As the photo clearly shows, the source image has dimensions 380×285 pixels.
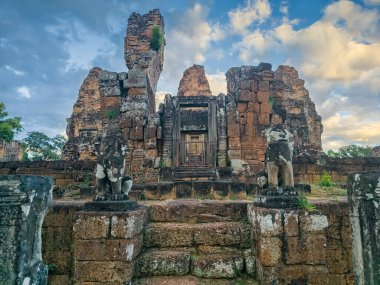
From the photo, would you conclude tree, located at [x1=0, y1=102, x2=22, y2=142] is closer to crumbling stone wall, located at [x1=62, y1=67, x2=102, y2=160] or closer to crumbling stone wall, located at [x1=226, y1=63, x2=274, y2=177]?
crumbling stone wall, located at [x1=62, y1=67, x2=102, y2=160]

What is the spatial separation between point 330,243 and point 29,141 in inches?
1593

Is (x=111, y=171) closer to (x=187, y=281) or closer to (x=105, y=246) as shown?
(x=105, y=246)

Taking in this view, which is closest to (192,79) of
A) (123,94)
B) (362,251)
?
(123,94)

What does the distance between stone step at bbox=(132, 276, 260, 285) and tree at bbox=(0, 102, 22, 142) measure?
72.1ft

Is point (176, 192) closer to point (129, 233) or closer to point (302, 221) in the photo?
point (129, 233)

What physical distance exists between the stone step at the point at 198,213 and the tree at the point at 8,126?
2118 centimetres

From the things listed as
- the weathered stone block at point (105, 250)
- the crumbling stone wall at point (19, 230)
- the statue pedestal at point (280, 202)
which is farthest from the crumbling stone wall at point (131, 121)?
the crumbling stone wall at point (19, 230)

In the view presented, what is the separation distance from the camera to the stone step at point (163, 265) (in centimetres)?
392

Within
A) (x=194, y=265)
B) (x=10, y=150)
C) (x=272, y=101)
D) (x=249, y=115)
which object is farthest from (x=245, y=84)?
(x=10, y=150)

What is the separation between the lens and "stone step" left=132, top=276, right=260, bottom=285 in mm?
3715

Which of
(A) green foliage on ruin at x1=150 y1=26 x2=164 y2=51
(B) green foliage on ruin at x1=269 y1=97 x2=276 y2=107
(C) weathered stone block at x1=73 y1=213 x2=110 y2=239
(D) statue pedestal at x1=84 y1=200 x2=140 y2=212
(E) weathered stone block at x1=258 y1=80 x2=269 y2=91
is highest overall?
(A) green foliage on ruin at x1=150 y1=26 x2=164 y2=51

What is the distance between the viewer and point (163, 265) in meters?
3.94

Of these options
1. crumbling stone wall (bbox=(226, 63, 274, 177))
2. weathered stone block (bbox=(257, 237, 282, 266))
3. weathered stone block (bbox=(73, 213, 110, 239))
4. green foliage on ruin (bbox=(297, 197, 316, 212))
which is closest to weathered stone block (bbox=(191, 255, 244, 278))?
weathered stone block (bbox=(257, 237, 282, 266))

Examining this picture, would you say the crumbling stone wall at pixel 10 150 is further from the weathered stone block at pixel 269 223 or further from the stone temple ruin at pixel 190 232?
the weathered stone block at pixel 269 223
